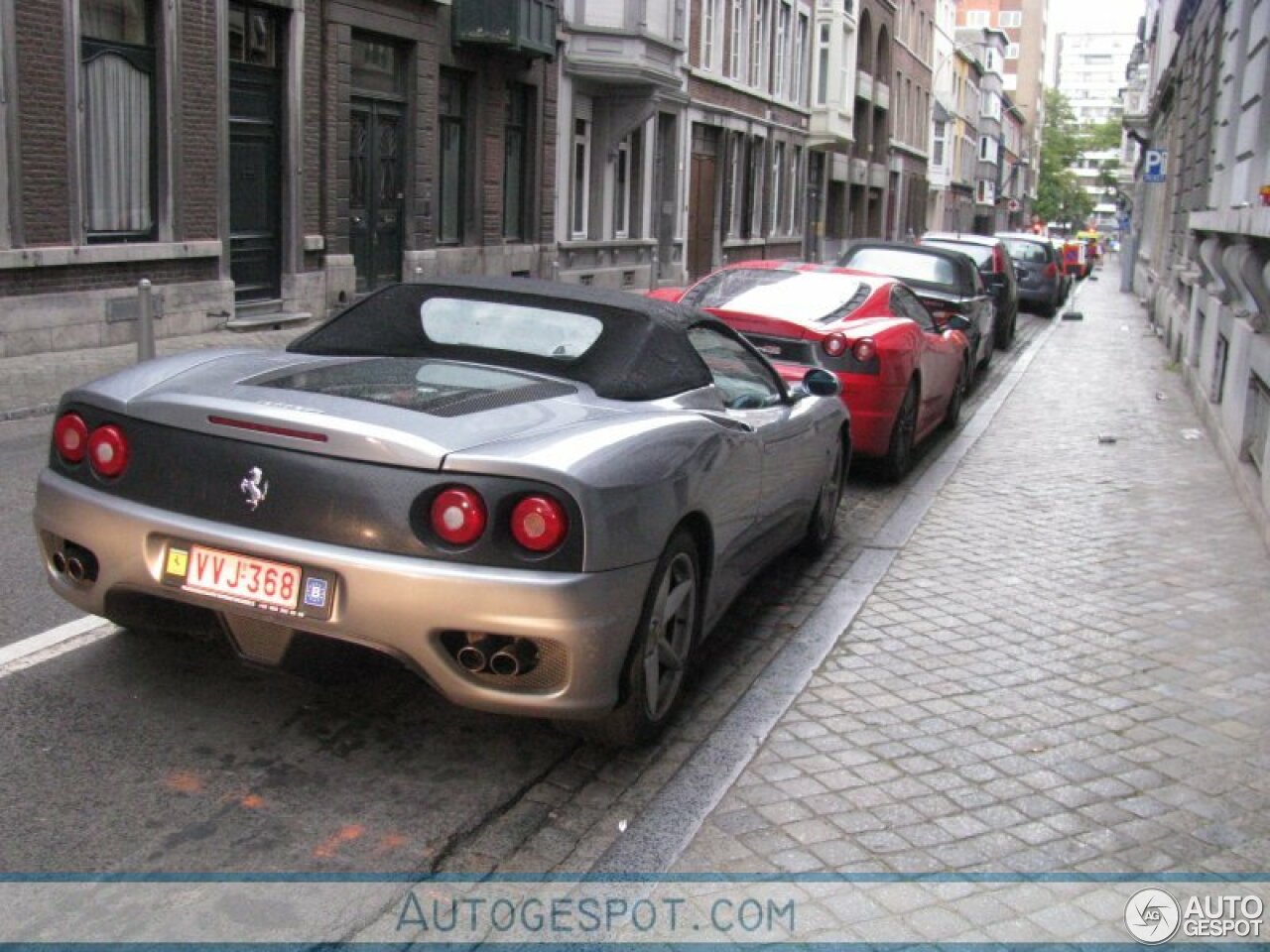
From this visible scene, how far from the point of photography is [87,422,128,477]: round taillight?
4.19 metres

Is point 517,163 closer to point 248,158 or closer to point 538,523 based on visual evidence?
point 248,158

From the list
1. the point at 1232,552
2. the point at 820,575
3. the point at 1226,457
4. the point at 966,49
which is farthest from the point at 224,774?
the point at 966,49

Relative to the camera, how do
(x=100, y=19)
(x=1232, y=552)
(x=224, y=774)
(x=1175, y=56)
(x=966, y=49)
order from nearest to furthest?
(x=224, y=774)
(x=1232, y=552)
(x=100, y=19)
(x=1175, y=56)
(x=966, y=49)

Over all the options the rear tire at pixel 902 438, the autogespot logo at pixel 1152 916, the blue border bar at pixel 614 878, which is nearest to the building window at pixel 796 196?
the rear tire at pixel 902 438

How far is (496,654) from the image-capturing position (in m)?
3.86

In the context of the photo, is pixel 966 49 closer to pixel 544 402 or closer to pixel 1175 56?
pixel 1175 56

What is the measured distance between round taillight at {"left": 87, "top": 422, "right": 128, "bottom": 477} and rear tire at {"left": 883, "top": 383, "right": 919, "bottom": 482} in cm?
603

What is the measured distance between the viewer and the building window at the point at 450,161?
21297mm

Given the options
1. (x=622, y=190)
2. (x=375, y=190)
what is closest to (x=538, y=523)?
(x=375, y=190)

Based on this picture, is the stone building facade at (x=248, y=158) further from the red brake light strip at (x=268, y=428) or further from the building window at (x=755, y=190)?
the building window at (x=755, y=190)

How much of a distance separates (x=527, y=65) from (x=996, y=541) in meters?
17.4

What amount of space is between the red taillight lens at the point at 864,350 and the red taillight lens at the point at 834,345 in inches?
2.7

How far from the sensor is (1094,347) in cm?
2175

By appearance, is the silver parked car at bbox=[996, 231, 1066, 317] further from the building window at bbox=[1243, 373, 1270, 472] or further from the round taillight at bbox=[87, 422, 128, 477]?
the round taillight at bbox=[87, 422, 128, 477]
